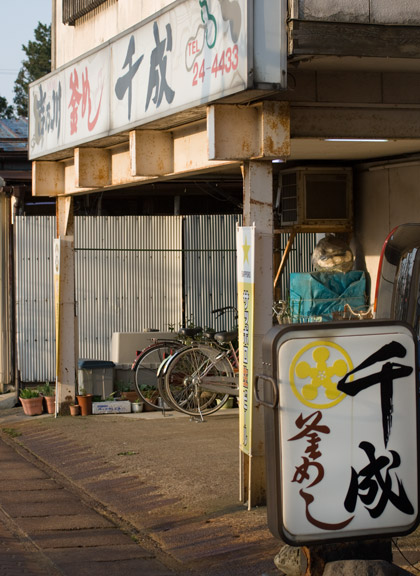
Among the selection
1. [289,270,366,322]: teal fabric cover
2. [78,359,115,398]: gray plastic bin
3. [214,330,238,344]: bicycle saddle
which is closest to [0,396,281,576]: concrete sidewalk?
[78,359,115,398]: gray plastic bin

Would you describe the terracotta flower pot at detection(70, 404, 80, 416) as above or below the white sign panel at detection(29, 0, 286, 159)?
below

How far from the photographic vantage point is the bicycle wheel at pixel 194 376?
42.4 ft

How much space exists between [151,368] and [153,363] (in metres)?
0.08

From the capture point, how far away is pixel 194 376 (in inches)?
511

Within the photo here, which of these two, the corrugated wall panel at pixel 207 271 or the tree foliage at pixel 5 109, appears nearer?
the corrugated wall panel at pixel 207 271

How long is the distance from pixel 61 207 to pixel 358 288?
4608mm

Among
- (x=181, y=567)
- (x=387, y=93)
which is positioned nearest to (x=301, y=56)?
(x=387, y=93)

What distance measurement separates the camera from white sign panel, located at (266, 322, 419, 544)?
550cm

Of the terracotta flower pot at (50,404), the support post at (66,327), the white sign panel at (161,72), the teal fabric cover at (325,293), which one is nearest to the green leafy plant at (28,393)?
the terracotta flower pot at (50,404)

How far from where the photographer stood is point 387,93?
866cm

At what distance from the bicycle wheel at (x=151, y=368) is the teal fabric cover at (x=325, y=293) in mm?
2237

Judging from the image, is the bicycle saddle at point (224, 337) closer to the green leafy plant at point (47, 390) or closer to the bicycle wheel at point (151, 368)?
the bicycle wheel at point (151, 368)

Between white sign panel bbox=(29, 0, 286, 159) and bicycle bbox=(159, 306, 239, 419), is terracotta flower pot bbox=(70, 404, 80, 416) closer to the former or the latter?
bicycle bbox=(159, 306, 239, 419)

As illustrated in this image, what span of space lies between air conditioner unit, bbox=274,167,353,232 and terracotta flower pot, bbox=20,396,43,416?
4599 mm
